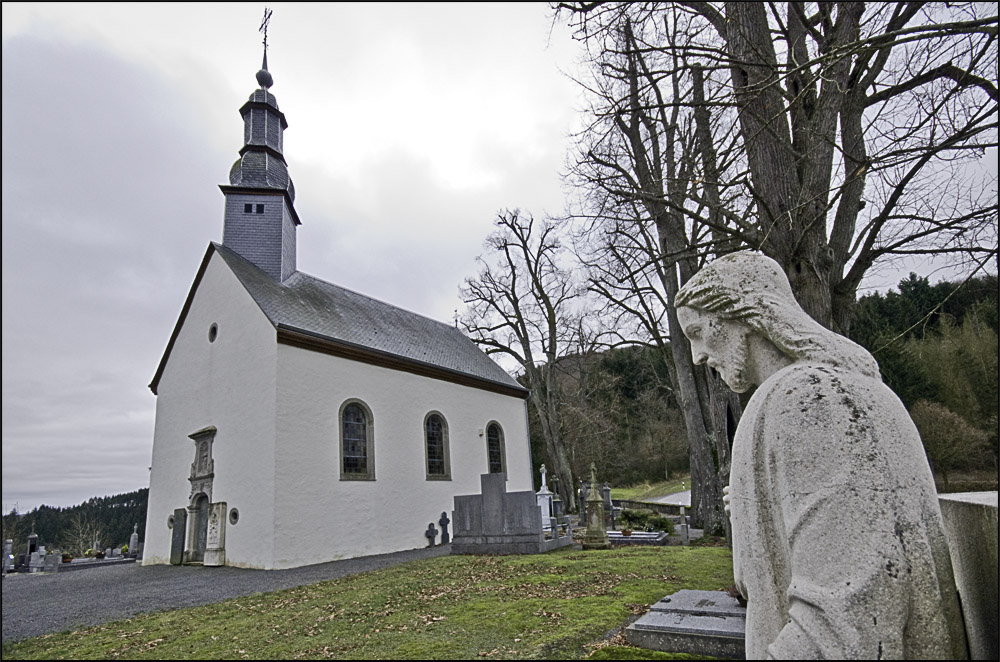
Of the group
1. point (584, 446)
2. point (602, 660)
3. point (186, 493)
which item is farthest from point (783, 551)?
point (584, 446)

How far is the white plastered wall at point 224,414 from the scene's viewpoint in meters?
13.8

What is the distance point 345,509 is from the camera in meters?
14.9

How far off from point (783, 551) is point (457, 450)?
61.1ft

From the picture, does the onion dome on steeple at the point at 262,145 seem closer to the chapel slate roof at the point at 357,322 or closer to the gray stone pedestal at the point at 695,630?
the chapel slate roof at the point at 357,322

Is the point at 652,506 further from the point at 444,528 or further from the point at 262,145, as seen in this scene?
the point at 262,145

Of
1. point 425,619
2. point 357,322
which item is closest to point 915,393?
point 357,322

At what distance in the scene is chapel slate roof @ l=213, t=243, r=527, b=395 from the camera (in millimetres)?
16016

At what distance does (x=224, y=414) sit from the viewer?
1541 centimetres

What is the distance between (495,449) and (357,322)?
759 centimetres

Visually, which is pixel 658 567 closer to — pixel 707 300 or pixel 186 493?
pixel 707 300

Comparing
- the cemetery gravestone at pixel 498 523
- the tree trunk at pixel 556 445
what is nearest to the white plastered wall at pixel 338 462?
the cemetery gravestone at pixel 498 523

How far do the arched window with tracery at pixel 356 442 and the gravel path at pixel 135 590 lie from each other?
2.37 meters

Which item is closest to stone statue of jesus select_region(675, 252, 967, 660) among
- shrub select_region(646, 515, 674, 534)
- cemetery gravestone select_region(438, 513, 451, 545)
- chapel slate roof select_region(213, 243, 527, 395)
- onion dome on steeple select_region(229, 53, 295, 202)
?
chapel slate roof select_region(213, 243, 527, 395)

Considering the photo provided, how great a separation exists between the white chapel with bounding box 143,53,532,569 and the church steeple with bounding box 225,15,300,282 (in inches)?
1.9
